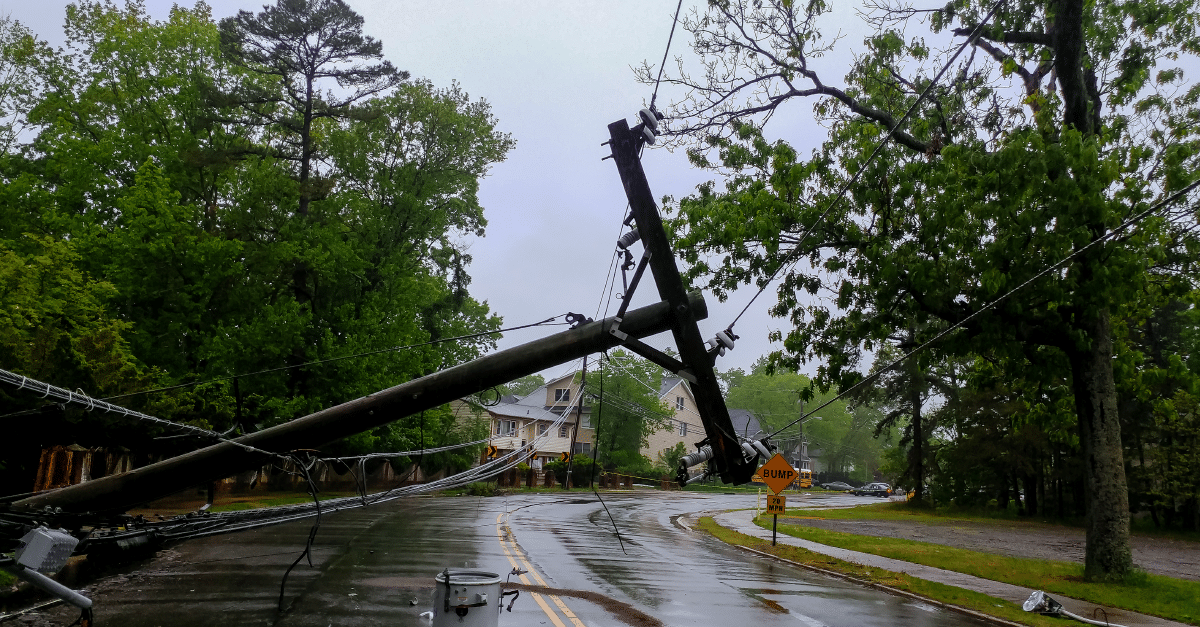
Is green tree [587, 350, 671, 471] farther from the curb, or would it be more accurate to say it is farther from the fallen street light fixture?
the fallen street light fixture

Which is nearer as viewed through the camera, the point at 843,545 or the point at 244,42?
the point at 843,545

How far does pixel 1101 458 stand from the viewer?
15.8 metres

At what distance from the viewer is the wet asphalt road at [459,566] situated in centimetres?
975

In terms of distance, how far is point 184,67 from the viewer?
30.2 meters

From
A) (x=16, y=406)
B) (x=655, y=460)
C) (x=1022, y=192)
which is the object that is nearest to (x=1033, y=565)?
(x=1022, y=192)

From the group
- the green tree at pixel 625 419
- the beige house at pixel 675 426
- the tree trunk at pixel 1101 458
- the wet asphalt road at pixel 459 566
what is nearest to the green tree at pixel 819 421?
the beige house at pixel 675 426

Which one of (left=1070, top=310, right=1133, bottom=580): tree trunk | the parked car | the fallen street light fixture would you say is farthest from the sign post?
the parked car

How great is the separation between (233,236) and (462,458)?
1822cm

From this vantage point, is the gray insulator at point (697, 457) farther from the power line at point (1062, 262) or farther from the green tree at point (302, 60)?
the green tree at point (302, 60)

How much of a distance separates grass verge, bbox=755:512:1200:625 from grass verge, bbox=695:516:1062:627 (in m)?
1.90

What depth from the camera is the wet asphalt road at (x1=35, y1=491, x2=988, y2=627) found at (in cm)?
975

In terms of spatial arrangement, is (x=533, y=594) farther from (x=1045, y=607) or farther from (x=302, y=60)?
(x=302, y=60)

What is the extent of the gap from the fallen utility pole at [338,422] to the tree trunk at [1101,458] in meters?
11.9

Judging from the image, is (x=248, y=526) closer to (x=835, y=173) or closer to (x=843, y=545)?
(x=835, y=173)
